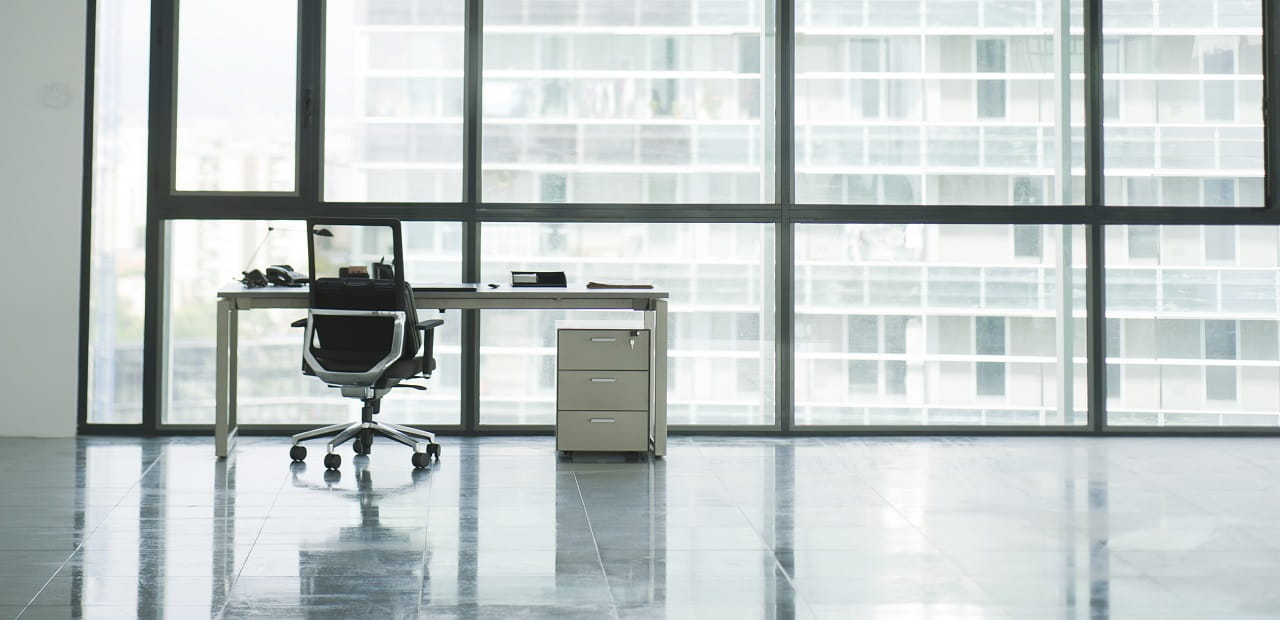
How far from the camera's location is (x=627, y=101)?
5.96 m

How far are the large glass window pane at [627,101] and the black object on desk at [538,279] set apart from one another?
64 centimetres

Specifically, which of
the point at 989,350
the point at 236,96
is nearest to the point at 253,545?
the point at 236,96

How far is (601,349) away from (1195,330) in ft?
10.3

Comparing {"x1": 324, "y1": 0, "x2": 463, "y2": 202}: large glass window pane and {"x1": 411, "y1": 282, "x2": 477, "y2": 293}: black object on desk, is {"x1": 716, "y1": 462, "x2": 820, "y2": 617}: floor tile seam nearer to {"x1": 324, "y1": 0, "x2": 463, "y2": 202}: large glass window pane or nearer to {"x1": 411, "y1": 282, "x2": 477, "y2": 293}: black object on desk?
{"x1": 411, "y1": 282, "x2": 477, "y2": 293}: black object on desk

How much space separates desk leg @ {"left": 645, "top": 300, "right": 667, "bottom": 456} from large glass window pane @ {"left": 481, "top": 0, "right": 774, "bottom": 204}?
0.96m

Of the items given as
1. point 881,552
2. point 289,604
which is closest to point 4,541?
point 289,604

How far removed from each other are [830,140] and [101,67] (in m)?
3.61

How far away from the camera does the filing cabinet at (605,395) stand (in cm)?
514

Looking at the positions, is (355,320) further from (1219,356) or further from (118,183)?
(1219,356)

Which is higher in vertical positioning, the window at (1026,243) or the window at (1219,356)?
the window at (1026,243)

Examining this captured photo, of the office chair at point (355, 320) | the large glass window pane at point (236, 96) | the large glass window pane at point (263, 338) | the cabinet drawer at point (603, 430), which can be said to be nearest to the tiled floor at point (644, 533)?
the cabinet drawer at point (603, 430)

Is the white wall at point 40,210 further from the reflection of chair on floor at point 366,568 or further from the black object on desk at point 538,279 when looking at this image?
the reflection of chair on floor at point 366,568

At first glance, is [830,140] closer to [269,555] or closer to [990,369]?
[990,369]

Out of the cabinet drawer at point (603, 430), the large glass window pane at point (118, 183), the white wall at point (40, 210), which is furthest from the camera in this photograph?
the large glass window pane at point (118, 183)
